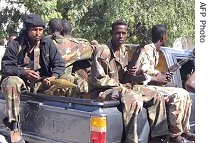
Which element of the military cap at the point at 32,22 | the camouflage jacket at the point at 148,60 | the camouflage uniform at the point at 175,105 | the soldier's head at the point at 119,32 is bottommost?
the camouflage uniform at the point at 175,105

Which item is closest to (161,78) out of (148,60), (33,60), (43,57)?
(148,60)

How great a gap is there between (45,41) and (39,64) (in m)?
0.27

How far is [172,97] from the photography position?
4316mm

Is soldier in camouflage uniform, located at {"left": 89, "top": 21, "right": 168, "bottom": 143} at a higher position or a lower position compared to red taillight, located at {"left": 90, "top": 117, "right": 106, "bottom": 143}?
higher

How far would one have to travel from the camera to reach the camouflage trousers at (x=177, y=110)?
4.26m

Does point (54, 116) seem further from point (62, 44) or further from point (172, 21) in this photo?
point (172, 21)

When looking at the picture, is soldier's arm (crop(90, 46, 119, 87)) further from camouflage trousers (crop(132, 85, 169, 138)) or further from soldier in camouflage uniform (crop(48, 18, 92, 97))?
soldier in camouflage uniform (crop(48, 18, 92, 97))

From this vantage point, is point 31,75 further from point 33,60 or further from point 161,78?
point 161,78

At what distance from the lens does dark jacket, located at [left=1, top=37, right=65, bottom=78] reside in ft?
15.1

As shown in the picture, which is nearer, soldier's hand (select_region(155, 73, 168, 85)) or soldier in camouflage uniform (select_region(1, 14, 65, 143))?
soldier in camouflage uniform (select_region(1, 14, 65, 143))

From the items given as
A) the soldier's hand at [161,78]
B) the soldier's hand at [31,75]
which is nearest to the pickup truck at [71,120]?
the soldier's hand at [31,75]

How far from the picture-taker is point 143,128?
4043 mm

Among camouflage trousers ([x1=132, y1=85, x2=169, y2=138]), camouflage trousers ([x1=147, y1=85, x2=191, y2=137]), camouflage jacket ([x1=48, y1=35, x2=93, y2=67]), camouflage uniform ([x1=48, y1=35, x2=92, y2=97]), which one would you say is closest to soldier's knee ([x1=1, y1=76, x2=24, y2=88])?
camouflage uniform ([x1=48, y1=35, x2=92, y2=97])

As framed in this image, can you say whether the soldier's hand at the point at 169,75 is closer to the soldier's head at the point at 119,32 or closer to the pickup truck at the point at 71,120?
the soldier's head at the point at 119,32
